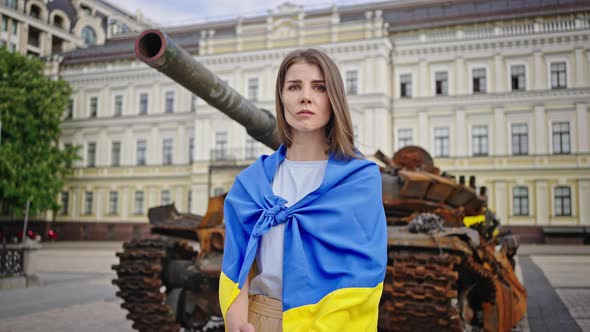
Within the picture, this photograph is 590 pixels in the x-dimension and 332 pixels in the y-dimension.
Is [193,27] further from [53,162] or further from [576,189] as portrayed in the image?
[576,189]

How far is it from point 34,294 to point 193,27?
85.2ft

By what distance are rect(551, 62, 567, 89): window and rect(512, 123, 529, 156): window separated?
208 centimetres

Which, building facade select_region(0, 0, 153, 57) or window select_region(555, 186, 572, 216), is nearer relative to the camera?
building facade select_region(0, 0, 153, 57)

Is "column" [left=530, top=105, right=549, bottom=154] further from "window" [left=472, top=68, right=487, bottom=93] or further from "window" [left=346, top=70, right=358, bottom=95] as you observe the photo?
"window" [left=346, top=70, right=358, bottom=95]

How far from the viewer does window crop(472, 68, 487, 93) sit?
84.4 feet

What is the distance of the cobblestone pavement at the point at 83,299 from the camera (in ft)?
22.9

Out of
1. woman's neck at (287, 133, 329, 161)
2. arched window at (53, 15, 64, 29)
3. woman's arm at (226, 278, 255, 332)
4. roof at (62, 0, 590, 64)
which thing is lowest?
woman's arm at (226, 278, 255, 332)

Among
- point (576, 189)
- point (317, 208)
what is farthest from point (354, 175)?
point (576, 189)

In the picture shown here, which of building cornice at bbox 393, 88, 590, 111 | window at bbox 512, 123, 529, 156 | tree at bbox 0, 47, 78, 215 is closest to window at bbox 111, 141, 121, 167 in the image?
tree at bbox 0, 47, 78, 215

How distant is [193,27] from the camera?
110ft

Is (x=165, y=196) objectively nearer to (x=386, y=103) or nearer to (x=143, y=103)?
(x=143, y=103)

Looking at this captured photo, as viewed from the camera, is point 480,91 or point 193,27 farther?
point 193,27

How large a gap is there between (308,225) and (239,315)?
1.21 ft

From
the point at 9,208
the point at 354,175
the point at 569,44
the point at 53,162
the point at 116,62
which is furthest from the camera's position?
the point at 116,62
